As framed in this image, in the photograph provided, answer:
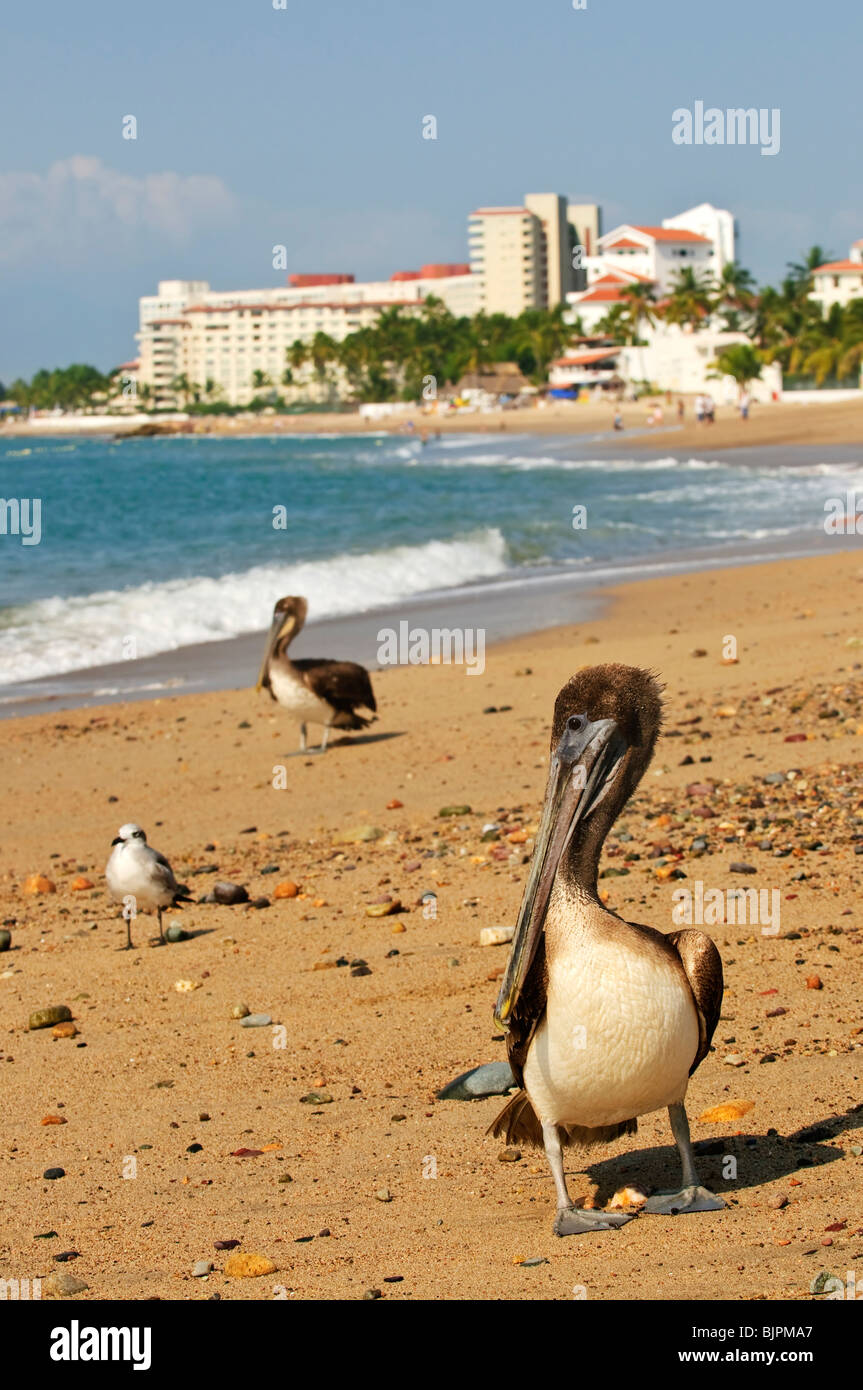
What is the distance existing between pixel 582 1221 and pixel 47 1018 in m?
3.28

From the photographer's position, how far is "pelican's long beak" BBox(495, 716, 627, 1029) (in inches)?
173

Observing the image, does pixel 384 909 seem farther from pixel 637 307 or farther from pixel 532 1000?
pixel 637 307

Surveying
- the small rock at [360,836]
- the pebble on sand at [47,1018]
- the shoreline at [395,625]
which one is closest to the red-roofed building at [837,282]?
the shoreline at [395,625]

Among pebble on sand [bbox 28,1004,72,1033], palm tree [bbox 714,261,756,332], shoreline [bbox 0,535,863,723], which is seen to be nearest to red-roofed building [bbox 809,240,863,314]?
palm tree [bbox 714,261,756,332]

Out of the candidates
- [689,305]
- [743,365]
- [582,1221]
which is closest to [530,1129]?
[582,1221]

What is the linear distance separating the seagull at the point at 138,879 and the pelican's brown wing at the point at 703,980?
3995mm

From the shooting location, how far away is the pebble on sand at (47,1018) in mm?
6977

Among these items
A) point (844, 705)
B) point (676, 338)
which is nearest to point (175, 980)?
point (844, 705)

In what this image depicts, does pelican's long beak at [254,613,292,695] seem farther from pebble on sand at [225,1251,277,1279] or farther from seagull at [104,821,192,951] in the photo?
pebble on sand at [225,1251,277,1279]

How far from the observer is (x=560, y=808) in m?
4.50

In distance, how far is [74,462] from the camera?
125438mm

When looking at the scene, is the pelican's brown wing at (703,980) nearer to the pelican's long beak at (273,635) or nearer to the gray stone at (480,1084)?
the gray stone at (480,1084)
